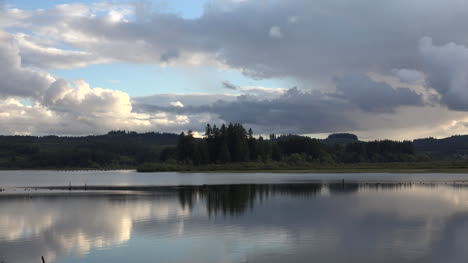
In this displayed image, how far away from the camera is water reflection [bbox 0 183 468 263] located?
31.2m

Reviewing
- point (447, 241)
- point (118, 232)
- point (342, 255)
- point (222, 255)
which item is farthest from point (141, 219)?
point (447, 241)

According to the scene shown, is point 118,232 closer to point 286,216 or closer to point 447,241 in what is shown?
point 286,216

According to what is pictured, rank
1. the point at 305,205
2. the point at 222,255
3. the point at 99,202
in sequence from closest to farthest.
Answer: the point at 222,255 < the point at 305,205 < the point at 99,202

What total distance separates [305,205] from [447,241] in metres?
26.7

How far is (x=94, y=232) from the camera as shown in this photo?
41250 millimetres

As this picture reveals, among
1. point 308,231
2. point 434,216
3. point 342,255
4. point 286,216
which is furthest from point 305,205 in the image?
point 342,255

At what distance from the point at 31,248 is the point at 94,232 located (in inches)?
288

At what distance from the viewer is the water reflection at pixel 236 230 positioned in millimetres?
31250

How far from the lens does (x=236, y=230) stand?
41250 mm

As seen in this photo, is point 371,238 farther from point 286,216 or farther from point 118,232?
point 118,232

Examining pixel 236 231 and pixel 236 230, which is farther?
pixel 236 230

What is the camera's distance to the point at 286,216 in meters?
50.4

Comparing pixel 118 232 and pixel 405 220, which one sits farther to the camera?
pixel 405 220

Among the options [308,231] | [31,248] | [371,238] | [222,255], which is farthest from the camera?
[308,231]
